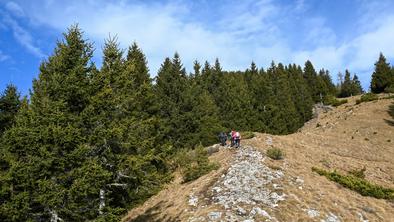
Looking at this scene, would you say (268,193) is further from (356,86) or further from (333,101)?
(356,86)

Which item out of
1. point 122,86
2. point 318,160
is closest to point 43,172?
point 122,86

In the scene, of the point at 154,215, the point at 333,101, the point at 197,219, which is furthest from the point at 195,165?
the point at 333,101

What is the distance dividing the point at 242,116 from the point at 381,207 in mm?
27161

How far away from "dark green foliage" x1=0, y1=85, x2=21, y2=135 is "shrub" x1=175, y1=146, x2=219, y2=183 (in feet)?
44.1

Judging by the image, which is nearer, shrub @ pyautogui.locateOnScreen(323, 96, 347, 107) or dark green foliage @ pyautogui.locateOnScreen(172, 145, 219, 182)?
dark green foliage @ pyautogui.locateOnScreen(172, 145, 219, 182)

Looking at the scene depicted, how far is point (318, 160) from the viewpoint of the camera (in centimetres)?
3266

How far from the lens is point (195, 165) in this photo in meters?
28.3

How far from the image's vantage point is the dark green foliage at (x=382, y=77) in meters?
83.6

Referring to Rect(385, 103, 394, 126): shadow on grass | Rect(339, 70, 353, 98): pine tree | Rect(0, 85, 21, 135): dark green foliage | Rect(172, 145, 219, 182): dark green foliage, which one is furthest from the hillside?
Rect(339, 70, 353, 98): pine tree

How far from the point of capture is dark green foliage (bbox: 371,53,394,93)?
3290 inches

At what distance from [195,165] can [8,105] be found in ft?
50.1

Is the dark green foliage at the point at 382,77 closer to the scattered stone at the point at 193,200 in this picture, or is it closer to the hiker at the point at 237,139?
the hiker at the point at 237,139

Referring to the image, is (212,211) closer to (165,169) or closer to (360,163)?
(165,169)

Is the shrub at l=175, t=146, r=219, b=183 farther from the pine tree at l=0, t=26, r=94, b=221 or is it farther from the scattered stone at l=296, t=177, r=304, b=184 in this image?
the pine tree at l=0, t=26, r=94, b=221
